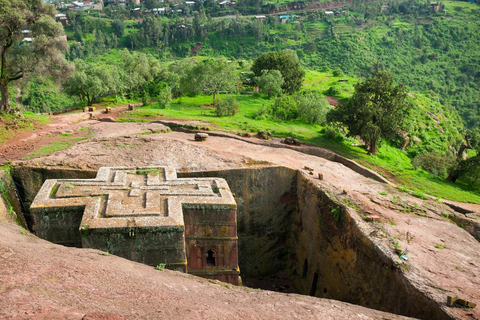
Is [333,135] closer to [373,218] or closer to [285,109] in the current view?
[285,109]

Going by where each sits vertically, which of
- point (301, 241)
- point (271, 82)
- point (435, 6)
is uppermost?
point (435, 6)

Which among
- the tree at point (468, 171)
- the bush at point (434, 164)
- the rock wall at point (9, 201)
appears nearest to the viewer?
the rock wall at point (9, 201)

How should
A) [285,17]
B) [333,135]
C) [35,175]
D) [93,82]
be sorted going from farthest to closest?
[285,17] < [93,82] < [333,135] < [35,175]

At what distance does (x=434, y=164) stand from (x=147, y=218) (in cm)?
1769

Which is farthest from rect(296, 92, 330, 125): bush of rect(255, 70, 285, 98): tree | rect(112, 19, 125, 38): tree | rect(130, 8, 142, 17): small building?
rect(130, 8, 142, 17): small building

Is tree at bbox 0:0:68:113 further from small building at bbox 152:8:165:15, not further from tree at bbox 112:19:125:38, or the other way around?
small building at bbox 152:8:165:15

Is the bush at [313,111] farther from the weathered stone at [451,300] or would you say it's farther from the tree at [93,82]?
the weathered stone at [451,300]

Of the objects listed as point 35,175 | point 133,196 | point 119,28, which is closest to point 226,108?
point 35,175

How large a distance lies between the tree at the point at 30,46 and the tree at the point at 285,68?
19.5 meters

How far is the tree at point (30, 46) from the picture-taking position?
1989 cm

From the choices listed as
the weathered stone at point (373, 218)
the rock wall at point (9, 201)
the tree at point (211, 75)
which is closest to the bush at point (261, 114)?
the tree at point (211, 75)

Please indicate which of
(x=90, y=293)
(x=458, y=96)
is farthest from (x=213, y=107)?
(x=458, y=96)

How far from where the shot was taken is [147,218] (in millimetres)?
9766

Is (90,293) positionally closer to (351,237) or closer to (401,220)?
(351,237)
